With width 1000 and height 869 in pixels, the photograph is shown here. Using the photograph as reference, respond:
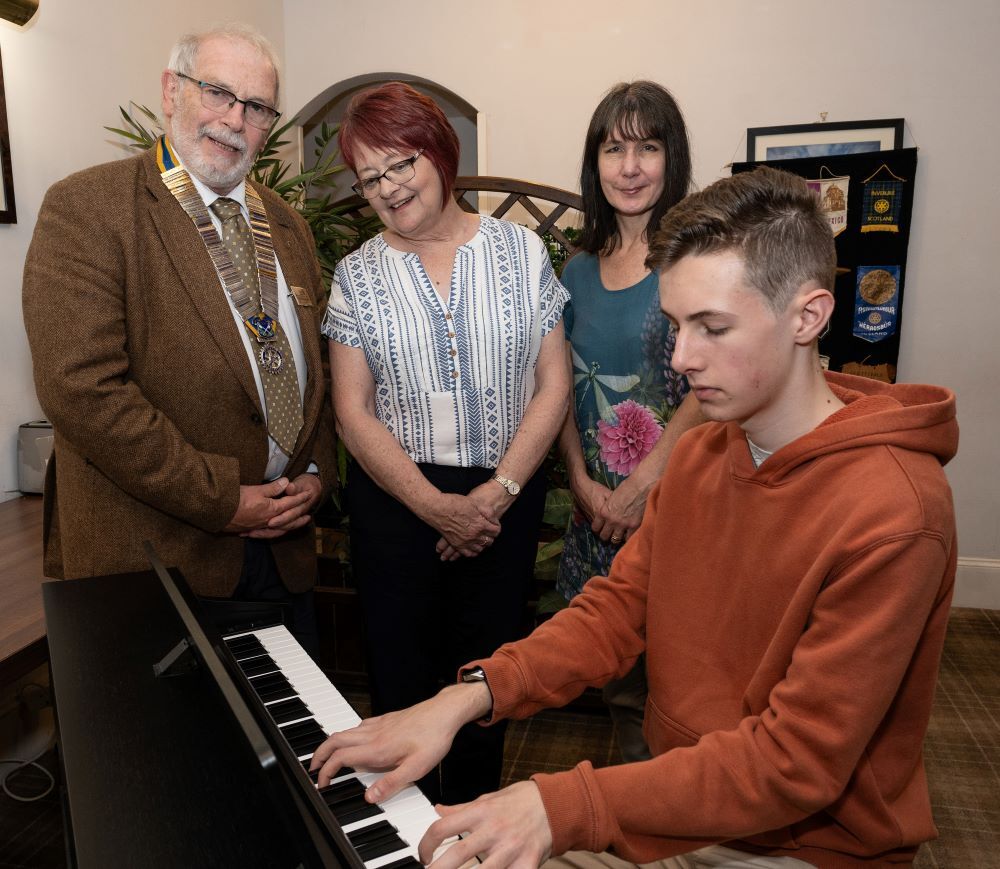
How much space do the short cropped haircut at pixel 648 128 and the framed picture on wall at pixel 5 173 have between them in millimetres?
1639

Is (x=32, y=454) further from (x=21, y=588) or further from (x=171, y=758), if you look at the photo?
(x=171, y=758)

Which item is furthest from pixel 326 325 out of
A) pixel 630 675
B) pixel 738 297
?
pixel 738 297

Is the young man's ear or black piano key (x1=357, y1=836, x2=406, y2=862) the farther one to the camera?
the young man's ear

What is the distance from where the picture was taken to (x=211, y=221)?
178 centimetres

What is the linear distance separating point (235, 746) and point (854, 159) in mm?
3729

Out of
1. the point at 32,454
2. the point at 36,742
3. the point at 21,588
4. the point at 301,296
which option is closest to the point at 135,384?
the point at 301,296

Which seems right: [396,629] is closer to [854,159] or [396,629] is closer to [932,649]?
[932,649]

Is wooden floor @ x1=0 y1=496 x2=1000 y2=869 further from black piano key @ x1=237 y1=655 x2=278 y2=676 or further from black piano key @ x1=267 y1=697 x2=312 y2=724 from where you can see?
black piano key @ x1=267 y1=697 x2=312 y2=724

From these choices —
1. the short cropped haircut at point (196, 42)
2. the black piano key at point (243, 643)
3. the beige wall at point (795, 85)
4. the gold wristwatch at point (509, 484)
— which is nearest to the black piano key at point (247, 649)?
the black piano key at point (243, 643)

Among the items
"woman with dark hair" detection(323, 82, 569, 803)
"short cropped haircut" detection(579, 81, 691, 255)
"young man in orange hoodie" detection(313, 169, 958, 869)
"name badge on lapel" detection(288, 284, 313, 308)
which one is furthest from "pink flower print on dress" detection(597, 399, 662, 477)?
"name badge on lapel" detection(288, 284, 313, 308)

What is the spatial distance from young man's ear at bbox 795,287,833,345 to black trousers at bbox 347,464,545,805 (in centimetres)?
99

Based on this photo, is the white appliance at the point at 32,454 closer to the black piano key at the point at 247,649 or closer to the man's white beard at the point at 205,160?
the man's white beard at the point at 205,160

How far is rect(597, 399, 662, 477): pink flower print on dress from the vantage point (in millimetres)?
1974

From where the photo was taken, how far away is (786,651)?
1.05m
